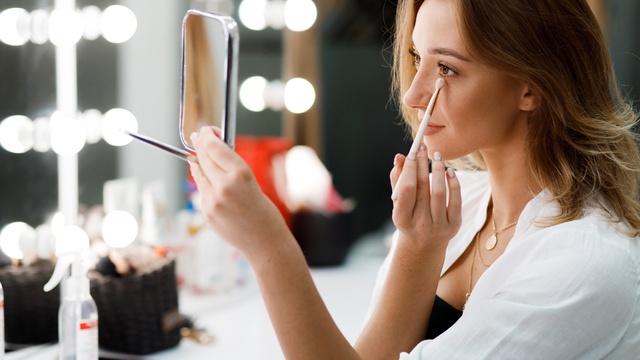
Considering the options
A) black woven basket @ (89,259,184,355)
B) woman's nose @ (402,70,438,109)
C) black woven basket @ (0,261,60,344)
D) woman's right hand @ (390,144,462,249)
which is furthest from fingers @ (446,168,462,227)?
black woven basket @ (0,261,60,344)

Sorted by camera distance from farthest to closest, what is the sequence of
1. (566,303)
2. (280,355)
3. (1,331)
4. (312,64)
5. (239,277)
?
(312,64) < (239,277) < (280,355) < (1,331) < (566,303)

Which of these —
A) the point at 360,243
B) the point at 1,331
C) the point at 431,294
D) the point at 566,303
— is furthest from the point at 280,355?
the point at 360,243

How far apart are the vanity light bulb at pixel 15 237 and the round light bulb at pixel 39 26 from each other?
296mm

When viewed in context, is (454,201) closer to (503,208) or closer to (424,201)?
(424,201)

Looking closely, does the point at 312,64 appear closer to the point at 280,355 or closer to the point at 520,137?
the point at 280,355

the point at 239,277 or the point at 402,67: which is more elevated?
the point at 402,67

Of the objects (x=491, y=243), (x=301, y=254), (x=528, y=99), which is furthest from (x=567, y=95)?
(x=301, y=254)

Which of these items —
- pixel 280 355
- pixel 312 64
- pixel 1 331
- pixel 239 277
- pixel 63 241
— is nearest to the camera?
pixel 1 331

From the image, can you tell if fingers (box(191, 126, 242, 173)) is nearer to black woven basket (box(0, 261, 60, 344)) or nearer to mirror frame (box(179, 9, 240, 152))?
mirror frame (box(179, 9, 240, 152))

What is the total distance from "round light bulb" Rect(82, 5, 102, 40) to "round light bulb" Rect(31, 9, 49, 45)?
0.37 feet

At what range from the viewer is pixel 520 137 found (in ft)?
3.24

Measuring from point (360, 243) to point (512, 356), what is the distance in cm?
140

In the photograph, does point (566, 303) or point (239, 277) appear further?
point (239, 277)

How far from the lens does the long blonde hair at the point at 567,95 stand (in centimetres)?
90
